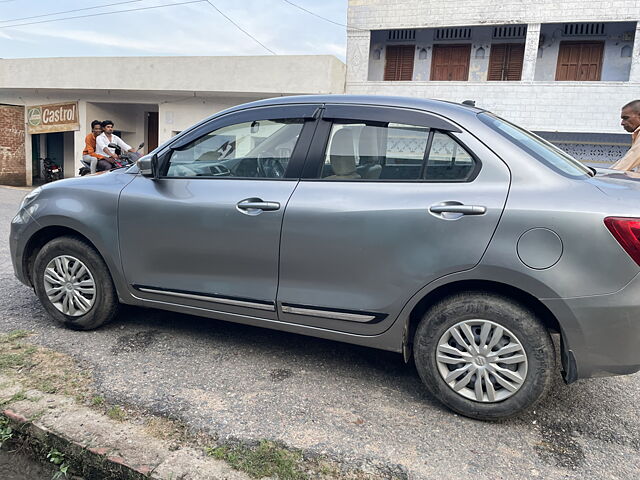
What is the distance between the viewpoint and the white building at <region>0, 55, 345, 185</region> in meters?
15.4

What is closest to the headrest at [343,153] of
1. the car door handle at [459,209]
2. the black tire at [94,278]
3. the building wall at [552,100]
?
the car door handle at [459,209]

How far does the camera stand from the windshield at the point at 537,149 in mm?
2725

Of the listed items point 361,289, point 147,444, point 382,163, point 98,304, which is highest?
point 382,163

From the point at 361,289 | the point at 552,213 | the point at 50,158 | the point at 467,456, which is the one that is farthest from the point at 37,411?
the point at 50,158

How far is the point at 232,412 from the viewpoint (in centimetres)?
272

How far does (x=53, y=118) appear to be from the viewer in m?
19.0

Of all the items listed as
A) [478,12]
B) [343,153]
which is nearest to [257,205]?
[343,153]

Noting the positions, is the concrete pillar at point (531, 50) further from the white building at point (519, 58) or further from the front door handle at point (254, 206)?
the front door handle at point (254, 206)

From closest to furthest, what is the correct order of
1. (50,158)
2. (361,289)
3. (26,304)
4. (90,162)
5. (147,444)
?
(147,444) < (361,289) < (26,304) < (90,162) < (50,158)

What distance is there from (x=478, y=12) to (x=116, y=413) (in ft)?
53.2

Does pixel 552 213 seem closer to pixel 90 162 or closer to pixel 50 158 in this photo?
pixel 90 162

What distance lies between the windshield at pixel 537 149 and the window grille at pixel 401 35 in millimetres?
15419

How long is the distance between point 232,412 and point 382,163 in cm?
162

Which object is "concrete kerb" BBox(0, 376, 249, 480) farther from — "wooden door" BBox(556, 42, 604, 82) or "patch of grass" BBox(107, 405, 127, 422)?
"wooden door" BBox(556, 42, 604, 82)
